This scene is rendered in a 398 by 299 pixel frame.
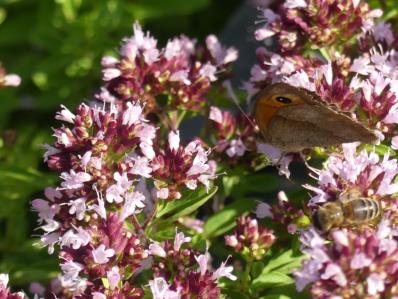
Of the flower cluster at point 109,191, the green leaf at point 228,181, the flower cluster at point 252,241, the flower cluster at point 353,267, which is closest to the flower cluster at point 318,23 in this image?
the green leaf at point 228,181

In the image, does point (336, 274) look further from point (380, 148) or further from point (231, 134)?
point (231, 134)

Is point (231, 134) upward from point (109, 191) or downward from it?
downward

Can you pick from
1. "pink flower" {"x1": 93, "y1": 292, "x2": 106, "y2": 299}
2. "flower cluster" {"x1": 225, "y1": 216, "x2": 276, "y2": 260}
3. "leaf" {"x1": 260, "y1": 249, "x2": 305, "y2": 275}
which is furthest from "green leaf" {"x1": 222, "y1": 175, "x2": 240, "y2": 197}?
"pink flower" {"x1": 93, "y1": 292, "x2": 106, "y2": 299}

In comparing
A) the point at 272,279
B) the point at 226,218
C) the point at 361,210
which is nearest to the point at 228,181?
the point at 226,218

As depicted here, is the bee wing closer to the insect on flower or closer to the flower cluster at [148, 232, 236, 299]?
the insect on flower

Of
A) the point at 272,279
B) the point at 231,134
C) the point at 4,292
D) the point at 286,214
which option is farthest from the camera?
the point at 231,134
